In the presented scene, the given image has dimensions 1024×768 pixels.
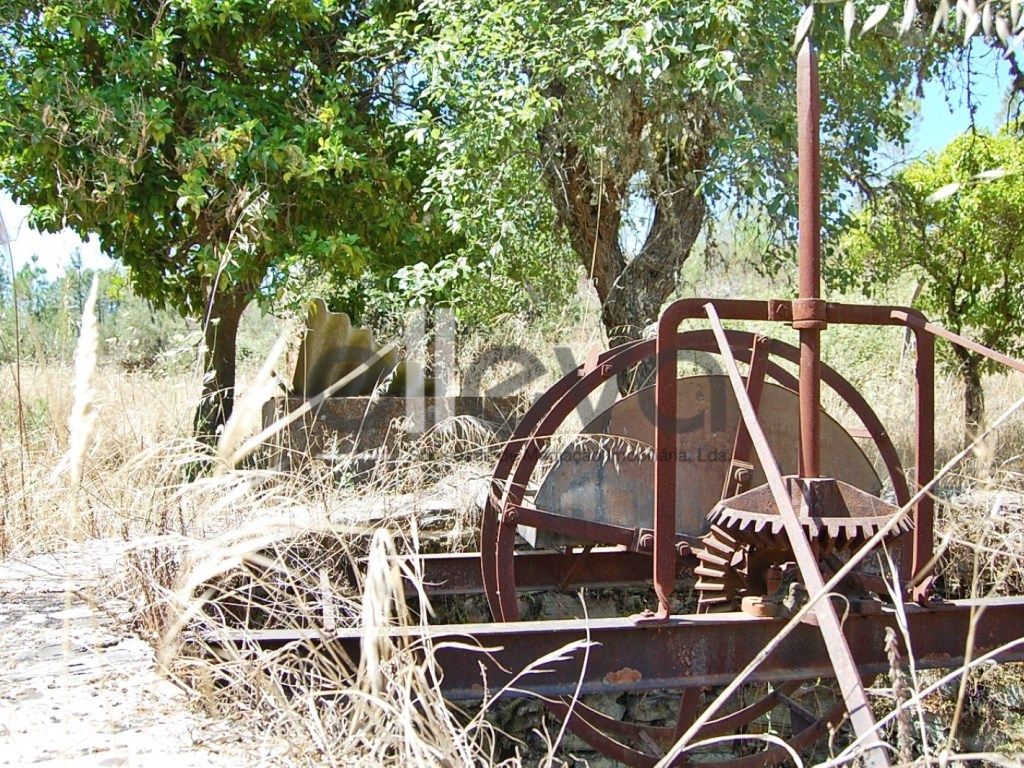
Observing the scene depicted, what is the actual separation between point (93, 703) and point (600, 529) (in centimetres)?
233

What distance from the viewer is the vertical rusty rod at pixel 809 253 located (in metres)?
3.22

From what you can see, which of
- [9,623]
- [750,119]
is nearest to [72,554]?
[9,623]

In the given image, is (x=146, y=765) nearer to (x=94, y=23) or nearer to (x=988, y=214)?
(x=94, y=23)

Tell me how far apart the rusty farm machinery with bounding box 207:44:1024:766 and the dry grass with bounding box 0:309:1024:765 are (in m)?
0.15

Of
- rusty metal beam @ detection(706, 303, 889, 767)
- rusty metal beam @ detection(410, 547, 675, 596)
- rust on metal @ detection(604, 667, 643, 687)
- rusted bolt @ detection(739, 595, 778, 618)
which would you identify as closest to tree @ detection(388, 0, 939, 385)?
rusty metal beam @ detection(410, 547, 675, 596)

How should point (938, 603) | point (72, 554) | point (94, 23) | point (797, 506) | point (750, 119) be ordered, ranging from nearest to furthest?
point (797, 506)
point (938, 603)
point (72, 554)
point (750, 119)
point (94, 23)

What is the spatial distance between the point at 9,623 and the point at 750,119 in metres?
4.55

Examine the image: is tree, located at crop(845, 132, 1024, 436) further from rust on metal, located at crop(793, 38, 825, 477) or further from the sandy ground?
the sandy ground

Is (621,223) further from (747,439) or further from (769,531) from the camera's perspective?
(769,531)

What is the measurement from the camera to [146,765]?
7.00ft

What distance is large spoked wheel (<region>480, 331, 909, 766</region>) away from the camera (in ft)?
13.2

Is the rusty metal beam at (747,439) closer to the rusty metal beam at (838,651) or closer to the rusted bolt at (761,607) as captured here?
the rusted bolt at (761,607)

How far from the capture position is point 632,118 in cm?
634

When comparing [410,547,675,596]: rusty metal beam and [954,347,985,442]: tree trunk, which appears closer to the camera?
[410,547,675,596]: rusty metal beam
